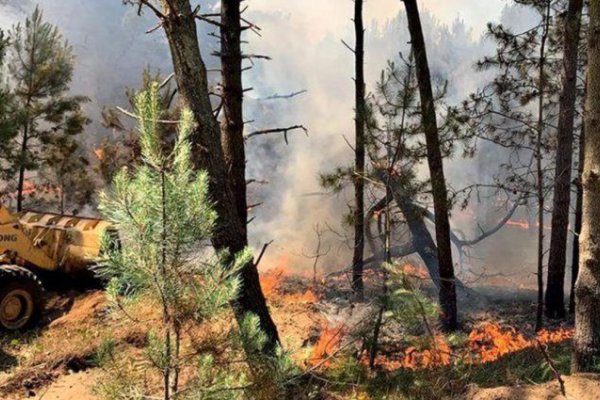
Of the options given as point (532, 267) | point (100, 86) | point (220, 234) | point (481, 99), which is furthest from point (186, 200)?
point (100, 86)

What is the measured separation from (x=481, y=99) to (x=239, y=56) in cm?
626

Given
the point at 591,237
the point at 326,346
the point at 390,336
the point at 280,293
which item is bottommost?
the point at 280,293

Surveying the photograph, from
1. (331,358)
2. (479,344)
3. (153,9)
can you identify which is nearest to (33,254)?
(331,358)

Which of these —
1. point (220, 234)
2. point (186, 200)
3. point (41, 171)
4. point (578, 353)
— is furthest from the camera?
point (41, 171)

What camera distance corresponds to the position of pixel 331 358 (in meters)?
5.71

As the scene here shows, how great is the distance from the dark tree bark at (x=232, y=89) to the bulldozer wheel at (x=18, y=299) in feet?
16.4

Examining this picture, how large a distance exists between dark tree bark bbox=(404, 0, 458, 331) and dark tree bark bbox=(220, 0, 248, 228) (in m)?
3.60

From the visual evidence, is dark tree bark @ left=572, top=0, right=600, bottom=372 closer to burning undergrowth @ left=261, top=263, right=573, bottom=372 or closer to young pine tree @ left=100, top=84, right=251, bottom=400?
burning undergrowth @ left=261, top=263, right=573, bottom=372

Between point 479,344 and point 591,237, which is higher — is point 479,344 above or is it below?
below

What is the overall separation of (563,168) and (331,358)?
7921mm

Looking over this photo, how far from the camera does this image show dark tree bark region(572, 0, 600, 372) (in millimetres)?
4902

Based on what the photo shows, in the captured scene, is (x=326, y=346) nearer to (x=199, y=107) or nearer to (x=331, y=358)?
(x=331, y=358)

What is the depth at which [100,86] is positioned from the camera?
4778 centimetres

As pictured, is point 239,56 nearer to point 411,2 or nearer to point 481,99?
point 411,2
